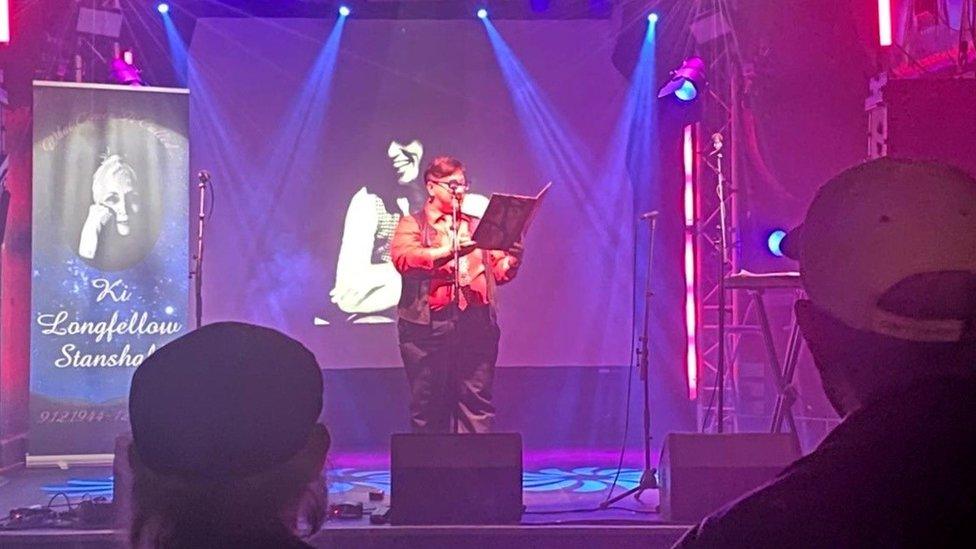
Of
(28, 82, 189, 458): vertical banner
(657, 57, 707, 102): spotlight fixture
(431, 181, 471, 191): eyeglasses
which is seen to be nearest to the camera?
(431, 181, 471, 191): eyeglasses

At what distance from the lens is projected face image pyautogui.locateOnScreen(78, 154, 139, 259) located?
746 cm

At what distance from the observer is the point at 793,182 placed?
7387mm

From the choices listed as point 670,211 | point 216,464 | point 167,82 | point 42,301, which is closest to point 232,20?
point 167,82

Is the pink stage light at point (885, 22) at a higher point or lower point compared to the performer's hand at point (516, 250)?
higher

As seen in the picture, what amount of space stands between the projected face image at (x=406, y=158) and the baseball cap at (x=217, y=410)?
7.62 metres

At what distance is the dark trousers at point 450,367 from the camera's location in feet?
20.1

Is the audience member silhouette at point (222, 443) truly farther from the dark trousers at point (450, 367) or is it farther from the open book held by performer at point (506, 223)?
the dark trousers at point (450, 367)

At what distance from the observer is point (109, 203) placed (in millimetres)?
7527

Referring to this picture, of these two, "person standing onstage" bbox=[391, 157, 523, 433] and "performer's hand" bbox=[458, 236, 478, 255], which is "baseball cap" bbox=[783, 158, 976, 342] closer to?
"performer's hand" bbox=[458, 236, 478, 255]

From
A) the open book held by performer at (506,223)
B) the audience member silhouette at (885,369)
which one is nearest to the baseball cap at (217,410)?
the audience member silhouette at (885,369)

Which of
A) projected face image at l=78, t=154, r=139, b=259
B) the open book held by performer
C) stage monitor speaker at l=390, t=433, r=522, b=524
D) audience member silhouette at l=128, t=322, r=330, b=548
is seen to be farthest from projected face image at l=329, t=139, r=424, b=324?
audience member silhouette at l=128, t=322, r=330, b=548

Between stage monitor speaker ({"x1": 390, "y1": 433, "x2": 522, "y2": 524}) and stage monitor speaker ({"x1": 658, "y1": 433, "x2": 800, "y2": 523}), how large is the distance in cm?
72

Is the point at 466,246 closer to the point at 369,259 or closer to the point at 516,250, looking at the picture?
the point at 516,250

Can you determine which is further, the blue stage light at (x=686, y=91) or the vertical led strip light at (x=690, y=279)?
the blue stage light at (x=686, y=91)
